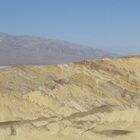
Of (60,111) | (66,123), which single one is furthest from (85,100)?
(66,123)

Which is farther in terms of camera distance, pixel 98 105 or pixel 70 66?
pixel 70 66

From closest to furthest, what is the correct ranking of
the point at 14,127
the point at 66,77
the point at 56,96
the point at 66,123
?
1. the point at 14,127
2. the point at 66,123
3. the point at 56,96
4. the point at 66,77

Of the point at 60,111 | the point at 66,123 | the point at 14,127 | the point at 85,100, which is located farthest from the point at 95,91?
the point at 14,127

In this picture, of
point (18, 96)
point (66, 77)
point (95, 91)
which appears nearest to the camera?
point (18, 96)

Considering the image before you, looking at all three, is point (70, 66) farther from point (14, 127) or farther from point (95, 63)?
point (14, 127)

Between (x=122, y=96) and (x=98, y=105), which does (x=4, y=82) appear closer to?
(x=98, y=105)

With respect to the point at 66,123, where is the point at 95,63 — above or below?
above
